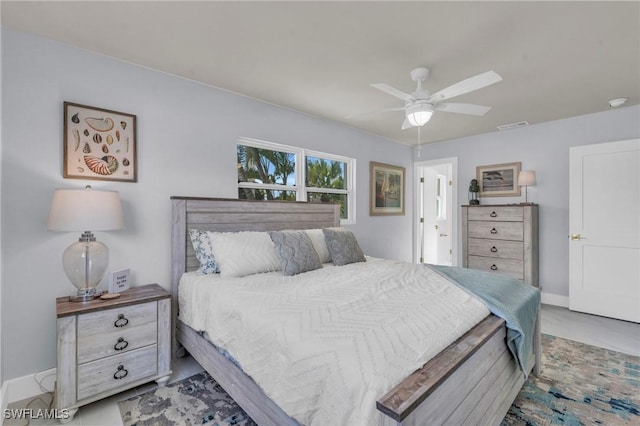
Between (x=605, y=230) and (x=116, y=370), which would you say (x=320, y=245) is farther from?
(x=605, y=230)

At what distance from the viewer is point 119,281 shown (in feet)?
7.13

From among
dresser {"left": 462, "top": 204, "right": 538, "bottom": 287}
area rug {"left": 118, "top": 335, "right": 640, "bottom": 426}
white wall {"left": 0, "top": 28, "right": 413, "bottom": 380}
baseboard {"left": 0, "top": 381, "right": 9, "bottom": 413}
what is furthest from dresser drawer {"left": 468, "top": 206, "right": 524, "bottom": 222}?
baseboard {"left": 0, "top": 381, "right": 9, "bottom": 413}

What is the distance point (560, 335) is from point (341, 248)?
2.42 metres

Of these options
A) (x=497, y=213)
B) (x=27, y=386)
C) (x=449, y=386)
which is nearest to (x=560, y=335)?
(x=497, y=213)

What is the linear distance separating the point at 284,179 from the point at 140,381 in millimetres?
2336

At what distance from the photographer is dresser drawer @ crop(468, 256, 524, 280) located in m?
3.94

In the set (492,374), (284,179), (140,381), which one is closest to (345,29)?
(284,179)

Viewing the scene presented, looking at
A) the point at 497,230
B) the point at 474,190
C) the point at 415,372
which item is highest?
the point at 474,190

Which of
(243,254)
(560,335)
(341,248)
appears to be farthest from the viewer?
(560,335)

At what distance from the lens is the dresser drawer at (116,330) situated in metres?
1.84

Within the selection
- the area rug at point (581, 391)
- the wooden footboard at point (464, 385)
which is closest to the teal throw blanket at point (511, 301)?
the wooden footboard at point (464, 385)

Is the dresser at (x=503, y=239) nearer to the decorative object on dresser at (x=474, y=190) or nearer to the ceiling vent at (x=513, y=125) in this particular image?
the decorative object on dresser at (x=474, y=190)

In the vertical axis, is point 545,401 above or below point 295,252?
below

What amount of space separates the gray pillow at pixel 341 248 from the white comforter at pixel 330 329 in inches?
22.1
